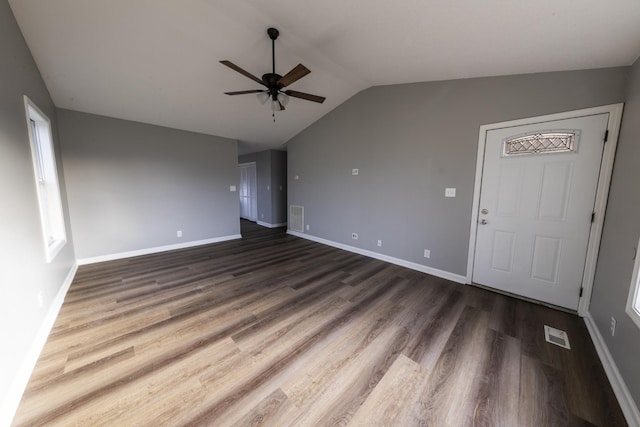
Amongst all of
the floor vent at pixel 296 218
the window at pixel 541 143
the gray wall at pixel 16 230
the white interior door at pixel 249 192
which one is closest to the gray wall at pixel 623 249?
the window at pixel 541 143

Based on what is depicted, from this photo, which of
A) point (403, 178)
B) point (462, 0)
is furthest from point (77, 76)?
point (403, 178)

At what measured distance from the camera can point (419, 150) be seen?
3.44 meters

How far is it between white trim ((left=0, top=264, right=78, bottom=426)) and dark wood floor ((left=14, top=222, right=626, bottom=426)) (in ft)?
0.14

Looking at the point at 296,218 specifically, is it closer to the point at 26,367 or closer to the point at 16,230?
the point at 16,230

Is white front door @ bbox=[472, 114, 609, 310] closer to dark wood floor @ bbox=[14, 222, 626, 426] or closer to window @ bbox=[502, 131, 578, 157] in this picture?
window @ bbox=[502, 131, 578, 157]

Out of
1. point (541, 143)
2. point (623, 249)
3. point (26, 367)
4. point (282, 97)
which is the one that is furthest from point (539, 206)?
point (26, 367)

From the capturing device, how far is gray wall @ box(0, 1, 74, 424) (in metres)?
1.41

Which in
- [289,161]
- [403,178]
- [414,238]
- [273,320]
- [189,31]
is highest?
[189,31]

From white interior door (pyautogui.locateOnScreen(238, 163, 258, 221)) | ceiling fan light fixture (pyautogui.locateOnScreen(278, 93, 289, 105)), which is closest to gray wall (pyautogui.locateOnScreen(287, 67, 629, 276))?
ceiling fan light fixture (pyautogui.locateOnScreen(278, 93, 289, 105))

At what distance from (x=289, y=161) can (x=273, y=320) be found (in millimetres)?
4257

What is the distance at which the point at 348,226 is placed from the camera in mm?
4594

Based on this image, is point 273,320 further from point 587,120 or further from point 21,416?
point 587,120

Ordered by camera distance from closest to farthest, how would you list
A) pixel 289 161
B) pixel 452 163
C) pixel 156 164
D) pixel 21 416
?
1. pixel 21 416
2. pixel 452 163
3. pixel 156 164
4. pixel 289 161

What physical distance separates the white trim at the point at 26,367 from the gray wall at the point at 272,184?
4.70 metres
